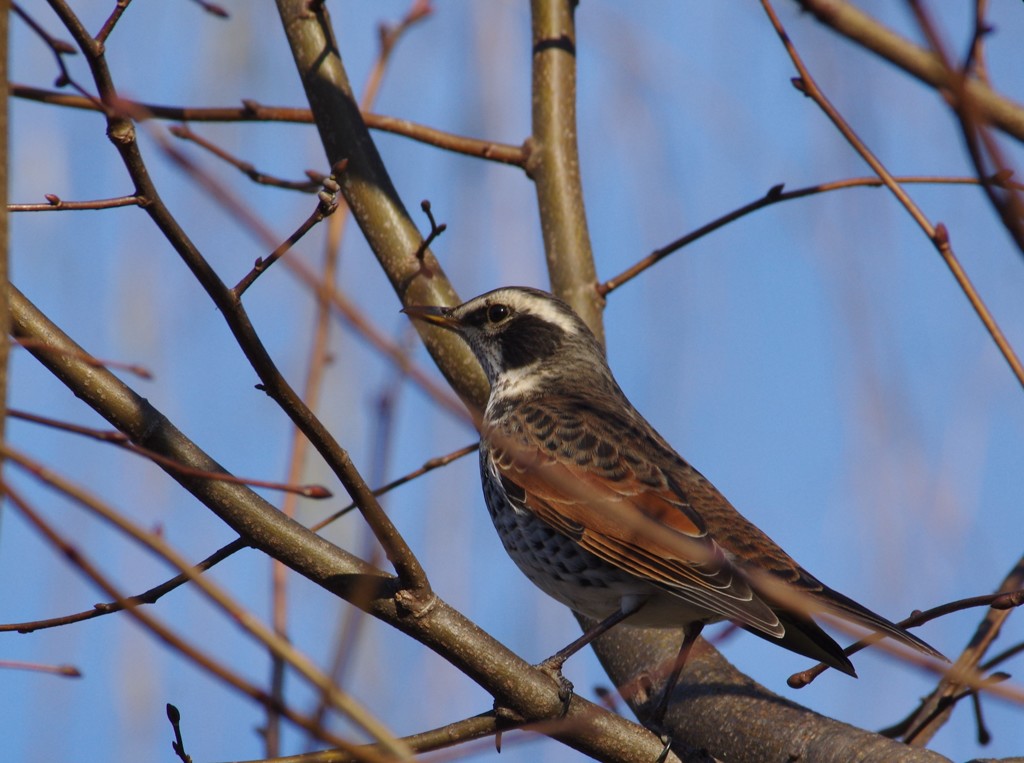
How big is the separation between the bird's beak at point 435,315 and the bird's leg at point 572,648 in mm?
1549

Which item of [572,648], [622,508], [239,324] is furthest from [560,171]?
[239,324]

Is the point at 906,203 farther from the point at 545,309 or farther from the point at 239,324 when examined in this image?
the point at 545,309

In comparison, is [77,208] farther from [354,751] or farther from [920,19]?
[920,19]

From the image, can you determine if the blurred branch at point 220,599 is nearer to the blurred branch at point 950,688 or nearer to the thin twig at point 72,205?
the thin twig at point 72,205

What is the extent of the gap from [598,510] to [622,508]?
0.12m

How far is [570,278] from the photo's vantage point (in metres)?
5.90

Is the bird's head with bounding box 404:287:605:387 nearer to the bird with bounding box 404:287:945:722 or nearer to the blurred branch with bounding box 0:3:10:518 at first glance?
the bird with bounding box 404:287:945:722

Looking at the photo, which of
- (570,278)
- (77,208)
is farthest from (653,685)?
(77,208)

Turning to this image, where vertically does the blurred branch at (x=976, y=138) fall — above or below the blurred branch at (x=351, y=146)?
below

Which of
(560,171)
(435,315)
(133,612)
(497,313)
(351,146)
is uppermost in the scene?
(560,171)

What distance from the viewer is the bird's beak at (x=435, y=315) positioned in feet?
17.9

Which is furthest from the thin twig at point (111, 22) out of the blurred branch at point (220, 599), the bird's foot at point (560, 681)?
the bird's foot at point (560, 681)

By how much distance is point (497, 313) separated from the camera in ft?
20.0

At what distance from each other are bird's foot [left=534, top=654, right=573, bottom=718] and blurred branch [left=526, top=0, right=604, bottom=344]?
2.11m
